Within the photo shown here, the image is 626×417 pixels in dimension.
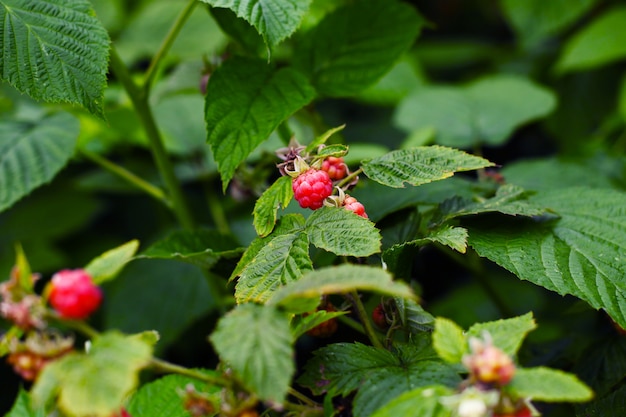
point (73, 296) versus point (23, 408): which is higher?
point (73, 296)

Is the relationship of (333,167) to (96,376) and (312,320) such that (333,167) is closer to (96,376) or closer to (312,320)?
(312,320)

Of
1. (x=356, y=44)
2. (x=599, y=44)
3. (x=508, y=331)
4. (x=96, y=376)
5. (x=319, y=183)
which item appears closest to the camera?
(x=96, y=376)

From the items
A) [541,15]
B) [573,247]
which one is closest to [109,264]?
[573,247]

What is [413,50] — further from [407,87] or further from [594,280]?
[594,280]

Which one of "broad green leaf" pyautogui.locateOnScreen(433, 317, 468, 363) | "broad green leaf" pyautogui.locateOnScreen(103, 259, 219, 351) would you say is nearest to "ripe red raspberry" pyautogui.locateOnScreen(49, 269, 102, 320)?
"broad green leaf" pyautogui.locateOnScreen(433, 317, 468, 363)

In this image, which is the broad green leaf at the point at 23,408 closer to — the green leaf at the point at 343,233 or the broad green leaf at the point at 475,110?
the green leaf at the point at 343,233
